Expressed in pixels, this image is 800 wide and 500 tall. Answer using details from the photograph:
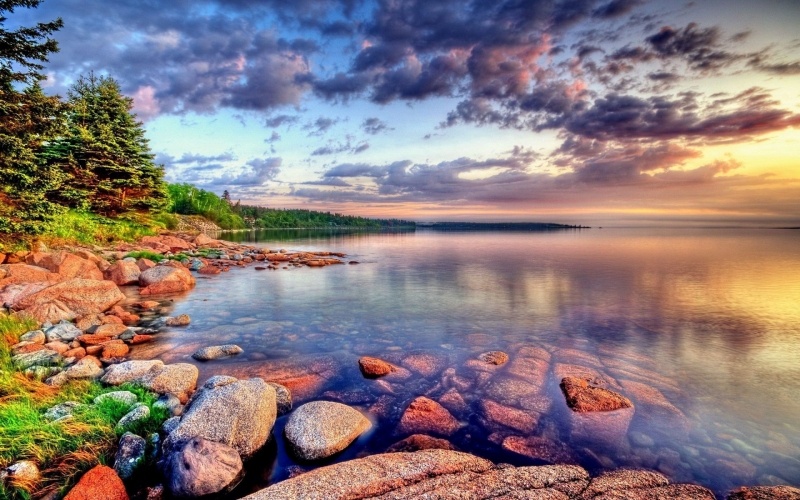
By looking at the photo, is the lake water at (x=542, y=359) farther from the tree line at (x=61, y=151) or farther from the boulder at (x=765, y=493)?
the tree line at (x=61, y=151)

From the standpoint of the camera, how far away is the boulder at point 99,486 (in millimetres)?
3805

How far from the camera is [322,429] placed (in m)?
5.36

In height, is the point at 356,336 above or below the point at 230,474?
below

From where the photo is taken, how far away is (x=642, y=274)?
26.7 metres

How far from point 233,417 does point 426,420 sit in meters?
3.01

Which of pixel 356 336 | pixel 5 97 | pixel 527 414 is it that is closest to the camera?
pixel 527 414

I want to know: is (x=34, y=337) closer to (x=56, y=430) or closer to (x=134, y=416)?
(x=56, y=430)

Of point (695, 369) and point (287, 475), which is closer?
point (287, 475)

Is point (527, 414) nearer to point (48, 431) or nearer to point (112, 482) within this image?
point (112, 482)

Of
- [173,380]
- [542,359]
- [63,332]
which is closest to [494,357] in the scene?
[542,359]

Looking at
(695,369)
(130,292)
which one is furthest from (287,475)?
(130,292)

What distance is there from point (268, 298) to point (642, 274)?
84.2ft

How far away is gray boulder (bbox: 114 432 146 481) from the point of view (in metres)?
4.34

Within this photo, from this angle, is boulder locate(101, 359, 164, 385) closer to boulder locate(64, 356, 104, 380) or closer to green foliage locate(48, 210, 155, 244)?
boulder locate(64, 356, 104, 380)
